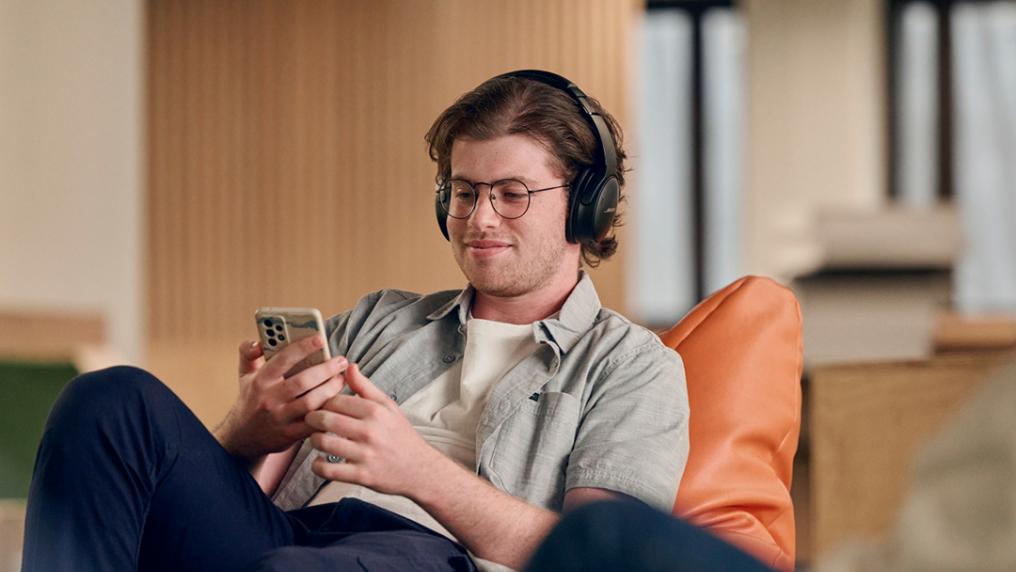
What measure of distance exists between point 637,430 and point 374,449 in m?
0.31

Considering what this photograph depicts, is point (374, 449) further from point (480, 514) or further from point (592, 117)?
point (592, 117)

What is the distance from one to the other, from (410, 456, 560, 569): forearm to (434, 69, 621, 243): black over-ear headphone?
41cm

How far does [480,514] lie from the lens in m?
1.33

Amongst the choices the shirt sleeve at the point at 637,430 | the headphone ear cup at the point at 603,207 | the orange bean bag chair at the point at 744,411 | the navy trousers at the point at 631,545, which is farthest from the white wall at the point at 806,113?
the navy trousers at the point at 631,545

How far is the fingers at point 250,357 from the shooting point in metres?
1.56

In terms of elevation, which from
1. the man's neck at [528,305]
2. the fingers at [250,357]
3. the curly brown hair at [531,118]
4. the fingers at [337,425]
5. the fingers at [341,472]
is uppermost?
the curly brown hair at [531,118]

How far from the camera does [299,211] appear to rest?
6109mm

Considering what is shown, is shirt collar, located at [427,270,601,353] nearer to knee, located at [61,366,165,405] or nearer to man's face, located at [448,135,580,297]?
man's face, located at [448,135,580,297]

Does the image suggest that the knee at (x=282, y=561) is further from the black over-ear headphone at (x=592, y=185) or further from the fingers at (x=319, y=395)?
the black over-ear headphone at (x=592, y=185)

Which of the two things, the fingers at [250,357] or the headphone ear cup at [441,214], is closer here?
the fingers at [250,357]

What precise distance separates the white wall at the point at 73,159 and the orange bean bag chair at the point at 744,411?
10.7 feet

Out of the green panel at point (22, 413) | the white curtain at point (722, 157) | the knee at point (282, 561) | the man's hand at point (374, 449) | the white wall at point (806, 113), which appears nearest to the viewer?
the knee at point (282, 561)

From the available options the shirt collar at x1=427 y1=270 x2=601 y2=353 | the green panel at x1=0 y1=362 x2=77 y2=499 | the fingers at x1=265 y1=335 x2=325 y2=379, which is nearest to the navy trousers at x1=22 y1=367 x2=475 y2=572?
the fingers at x1=265 y1=335 x2=325 y2=379

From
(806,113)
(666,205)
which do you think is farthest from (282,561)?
(666,205)
